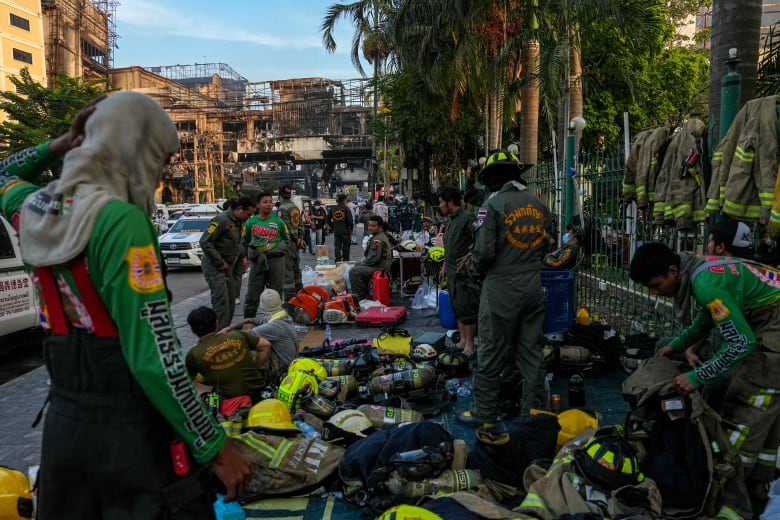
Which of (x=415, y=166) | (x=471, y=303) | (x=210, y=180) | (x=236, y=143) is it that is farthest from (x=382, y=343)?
(x=236, y=143)

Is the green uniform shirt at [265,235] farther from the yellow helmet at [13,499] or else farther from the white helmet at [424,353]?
the yellow helmet at [13,499]

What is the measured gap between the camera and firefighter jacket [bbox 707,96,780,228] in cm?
392

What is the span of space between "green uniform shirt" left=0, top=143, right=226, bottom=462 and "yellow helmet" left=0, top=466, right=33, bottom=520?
77.6 inches

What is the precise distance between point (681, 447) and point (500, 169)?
8.83 feet

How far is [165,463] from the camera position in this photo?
1.84 m

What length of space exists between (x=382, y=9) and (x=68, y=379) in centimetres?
2275

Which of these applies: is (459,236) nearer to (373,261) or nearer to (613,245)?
(613,245)

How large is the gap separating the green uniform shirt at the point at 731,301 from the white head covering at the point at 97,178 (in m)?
3.07

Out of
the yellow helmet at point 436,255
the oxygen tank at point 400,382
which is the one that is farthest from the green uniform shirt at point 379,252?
the oxygen tank at point 400,382

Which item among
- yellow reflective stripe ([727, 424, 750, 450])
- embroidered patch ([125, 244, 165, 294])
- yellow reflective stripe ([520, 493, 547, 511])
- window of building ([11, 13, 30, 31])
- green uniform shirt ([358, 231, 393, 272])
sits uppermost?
window of building ([11, 13, 30, 31])

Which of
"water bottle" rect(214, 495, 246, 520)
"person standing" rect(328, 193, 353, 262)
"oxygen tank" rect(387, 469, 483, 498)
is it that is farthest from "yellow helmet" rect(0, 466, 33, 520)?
"person standing" rect(328, 193, 353, 262)

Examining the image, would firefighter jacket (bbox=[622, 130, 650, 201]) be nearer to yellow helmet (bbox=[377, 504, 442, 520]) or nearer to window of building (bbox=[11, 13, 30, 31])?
yellow helmet (bbox=[377, 504, 442, 520])

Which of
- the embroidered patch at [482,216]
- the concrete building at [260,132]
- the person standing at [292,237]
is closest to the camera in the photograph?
the embroidered patch at [482,216]

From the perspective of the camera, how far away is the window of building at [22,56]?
53.8 meters
